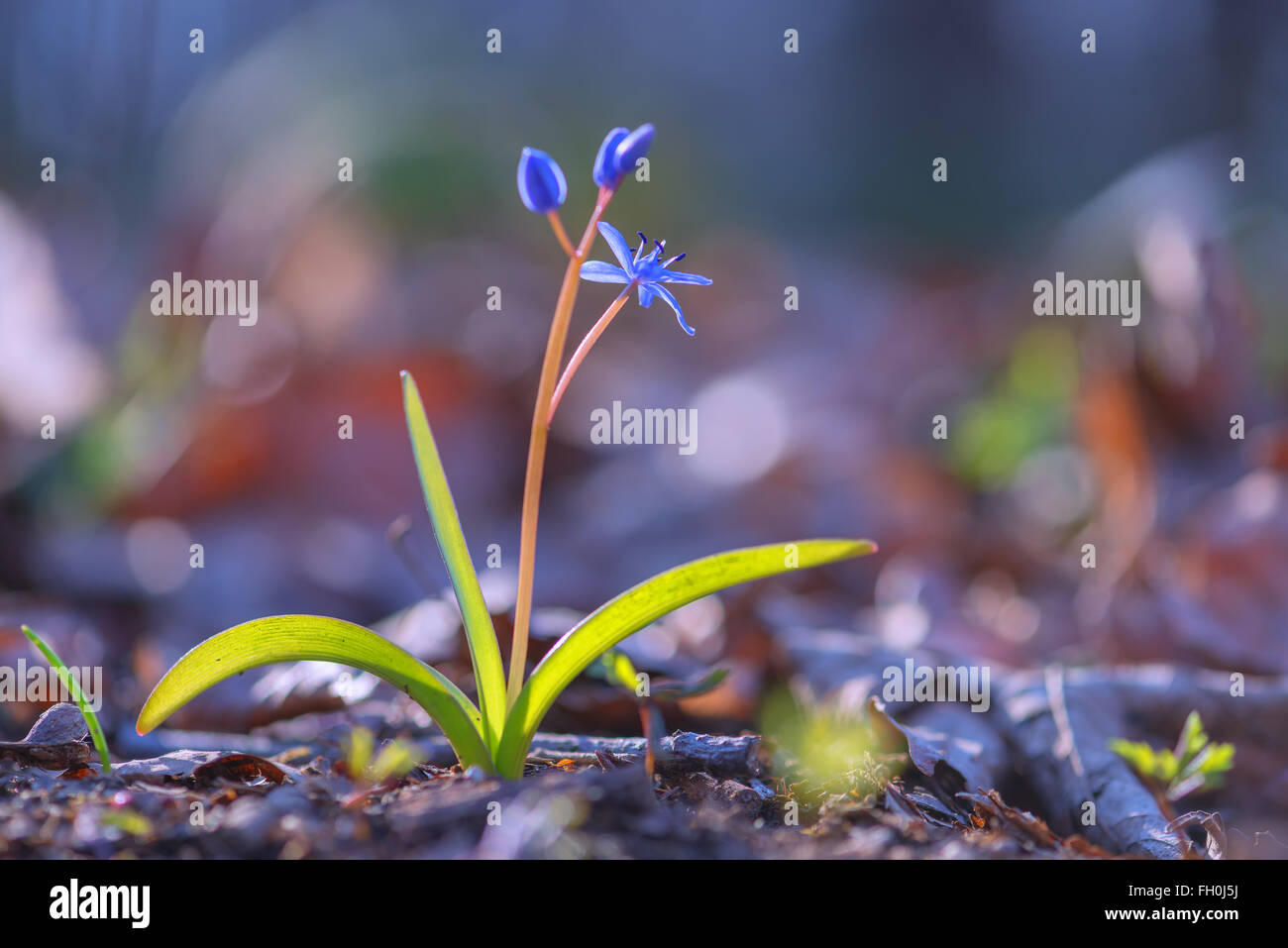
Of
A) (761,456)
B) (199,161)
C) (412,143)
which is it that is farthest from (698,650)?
(199,161)

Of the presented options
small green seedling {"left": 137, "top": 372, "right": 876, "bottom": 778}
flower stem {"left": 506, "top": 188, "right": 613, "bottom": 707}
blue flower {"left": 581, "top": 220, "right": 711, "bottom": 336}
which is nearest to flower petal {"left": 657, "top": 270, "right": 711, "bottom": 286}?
→ blue flower {"left": 581, "top": 220, "right": 711, "bottom": 336}

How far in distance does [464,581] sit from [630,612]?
0.27 m

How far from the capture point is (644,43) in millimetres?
10500

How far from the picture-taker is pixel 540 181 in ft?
4.39

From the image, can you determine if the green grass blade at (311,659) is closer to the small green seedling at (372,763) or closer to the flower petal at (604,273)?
the small green seedling at (372,763)

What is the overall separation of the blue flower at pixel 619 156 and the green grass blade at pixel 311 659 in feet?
2.44

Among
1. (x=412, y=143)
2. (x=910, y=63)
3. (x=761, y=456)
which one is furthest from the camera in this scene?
(x=910, y=63)

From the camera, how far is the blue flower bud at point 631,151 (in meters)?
1.33

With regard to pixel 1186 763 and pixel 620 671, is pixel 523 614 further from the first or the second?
pixel 1186 763

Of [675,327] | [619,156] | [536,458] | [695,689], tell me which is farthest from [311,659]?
[675,327]
